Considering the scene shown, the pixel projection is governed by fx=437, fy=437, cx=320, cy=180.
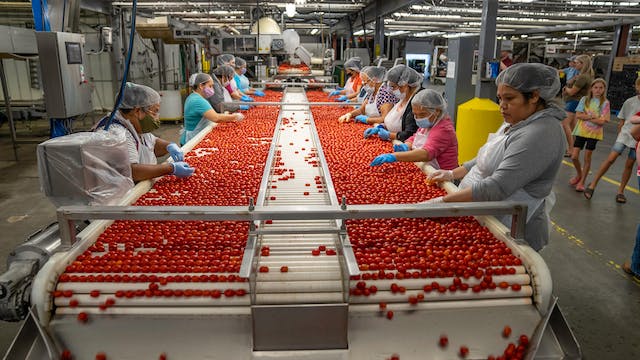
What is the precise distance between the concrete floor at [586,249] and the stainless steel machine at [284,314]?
1697 mm

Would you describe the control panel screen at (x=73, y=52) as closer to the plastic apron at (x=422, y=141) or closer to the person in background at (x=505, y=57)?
the plastic apron at (x=422, y=141)

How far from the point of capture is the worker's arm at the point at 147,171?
3.08m

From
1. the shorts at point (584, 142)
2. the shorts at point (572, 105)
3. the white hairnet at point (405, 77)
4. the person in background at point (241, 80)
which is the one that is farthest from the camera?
the person in background at point (241, 80)

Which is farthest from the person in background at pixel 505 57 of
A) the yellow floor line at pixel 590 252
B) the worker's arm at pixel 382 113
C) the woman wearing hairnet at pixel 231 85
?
the woman wearing hairnet at pixel 231 85

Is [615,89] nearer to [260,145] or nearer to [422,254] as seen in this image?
[260,145]

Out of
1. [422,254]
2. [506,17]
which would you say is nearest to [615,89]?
[506,17]

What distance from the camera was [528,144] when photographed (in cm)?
224

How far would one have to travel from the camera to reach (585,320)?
11.5 feet

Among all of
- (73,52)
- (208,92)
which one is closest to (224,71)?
(208,92)

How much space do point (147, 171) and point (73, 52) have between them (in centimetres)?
137

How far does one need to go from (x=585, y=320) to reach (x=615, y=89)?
14.0 m

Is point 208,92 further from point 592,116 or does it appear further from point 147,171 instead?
point 592,116

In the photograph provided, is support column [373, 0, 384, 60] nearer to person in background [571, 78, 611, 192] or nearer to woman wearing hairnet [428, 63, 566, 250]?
person in background [571, 78, 611, 192]

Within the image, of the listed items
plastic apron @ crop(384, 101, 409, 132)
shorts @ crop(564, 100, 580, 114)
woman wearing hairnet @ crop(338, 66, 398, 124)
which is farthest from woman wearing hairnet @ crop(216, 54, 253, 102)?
shorts @ crop(564, 100, 580, 114)
